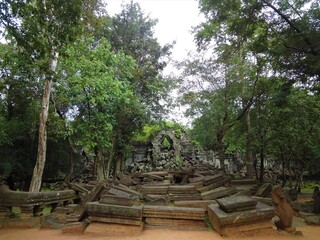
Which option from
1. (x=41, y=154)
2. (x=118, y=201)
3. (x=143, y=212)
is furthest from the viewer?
(x=41, y=154)

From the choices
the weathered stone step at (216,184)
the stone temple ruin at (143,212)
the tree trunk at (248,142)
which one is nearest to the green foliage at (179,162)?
the tree trunk at (248,142)

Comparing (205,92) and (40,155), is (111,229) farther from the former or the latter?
(205,92)

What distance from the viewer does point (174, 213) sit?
652 cm

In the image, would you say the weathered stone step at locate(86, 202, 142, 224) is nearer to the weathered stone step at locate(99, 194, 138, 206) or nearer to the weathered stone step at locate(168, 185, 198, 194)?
the weathered stone step at locate(99, 194, 138, 206)

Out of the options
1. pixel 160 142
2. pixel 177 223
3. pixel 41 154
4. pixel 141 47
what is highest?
pixel 141 47

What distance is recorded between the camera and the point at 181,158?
25203mm

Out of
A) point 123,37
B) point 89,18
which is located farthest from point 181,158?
point 89,18

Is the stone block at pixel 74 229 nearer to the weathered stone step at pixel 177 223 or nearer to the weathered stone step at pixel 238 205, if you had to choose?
the weathered stone step at pixel 177 223

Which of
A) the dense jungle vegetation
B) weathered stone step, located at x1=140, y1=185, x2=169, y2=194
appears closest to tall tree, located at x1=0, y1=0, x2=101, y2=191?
the dense jungle vegetation

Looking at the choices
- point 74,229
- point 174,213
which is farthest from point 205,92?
point 74,229

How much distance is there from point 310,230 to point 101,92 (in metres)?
10.1

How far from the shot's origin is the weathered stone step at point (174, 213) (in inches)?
255

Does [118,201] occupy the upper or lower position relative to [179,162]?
lower

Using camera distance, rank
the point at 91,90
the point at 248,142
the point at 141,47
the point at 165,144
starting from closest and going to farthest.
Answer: the point at 91,90 → the point at 248,142 → the point at 141,47 → the point at 165,144
